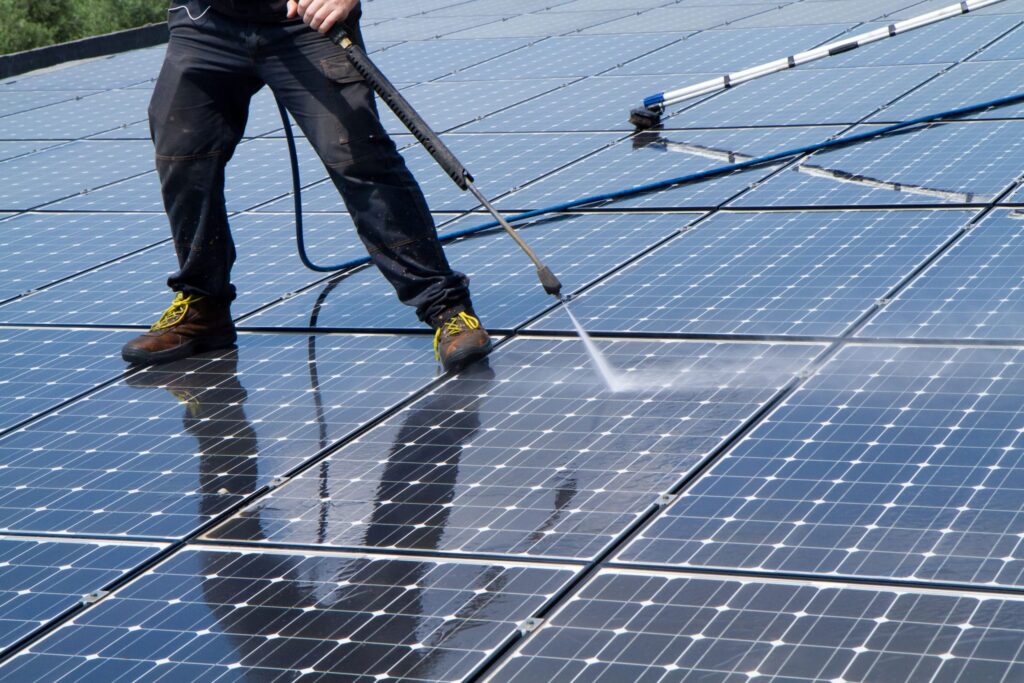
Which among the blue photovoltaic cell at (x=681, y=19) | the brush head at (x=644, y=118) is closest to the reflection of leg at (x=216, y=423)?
the brush head at (x=644, y=118)

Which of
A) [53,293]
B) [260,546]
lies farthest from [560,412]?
[53,293]

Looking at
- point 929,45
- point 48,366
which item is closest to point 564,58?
point 929,45

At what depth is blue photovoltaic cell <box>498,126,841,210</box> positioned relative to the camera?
801 cm

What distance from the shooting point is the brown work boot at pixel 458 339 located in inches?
228

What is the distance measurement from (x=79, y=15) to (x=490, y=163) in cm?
1252

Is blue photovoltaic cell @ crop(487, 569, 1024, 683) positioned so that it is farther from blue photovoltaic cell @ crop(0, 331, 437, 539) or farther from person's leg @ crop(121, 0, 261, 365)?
person's leg @ crop(121, 0, 261, 365)

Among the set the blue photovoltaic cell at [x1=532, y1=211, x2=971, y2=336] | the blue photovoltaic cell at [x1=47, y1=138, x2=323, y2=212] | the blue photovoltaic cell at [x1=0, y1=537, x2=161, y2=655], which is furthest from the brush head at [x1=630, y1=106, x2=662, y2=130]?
the blue photovoltaic cell at [x1=0, y1=537, x2=161, y2=655]

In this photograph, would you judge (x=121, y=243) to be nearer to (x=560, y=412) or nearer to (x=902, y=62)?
(x=560, y=412)

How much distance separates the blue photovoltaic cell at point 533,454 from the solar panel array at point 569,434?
0.05 feet

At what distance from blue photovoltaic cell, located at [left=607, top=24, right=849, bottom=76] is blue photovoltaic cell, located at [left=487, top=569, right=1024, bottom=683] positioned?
7.35 meters

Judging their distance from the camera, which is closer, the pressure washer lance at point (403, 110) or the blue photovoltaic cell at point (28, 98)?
the pressure washer lance at point (403, 110)

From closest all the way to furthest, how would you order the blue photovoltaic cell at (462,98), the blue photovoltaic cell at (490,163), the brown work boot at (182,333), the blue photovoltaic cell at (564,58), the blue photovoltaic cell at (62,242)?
the brown work boot at (182,333) → the blue photovoltaic cell at (62,242) → the blue photovoltaic cell at (490,163) → the blue photovoltaic cell at (462,98) → the blue photovoltaic cell at (564,58)

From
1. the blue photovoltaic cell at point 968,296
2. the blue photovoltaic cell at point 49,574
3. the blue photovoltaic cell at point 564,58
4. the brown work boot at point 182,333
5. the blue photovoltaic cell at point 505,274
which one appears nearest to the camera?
the blue photovoltaic cell at point 49,574

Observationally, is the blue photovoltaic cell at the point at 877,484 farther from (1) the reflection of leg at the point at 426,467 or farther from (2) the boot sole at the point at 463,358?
(2) the boot sole at the point at 463,358
